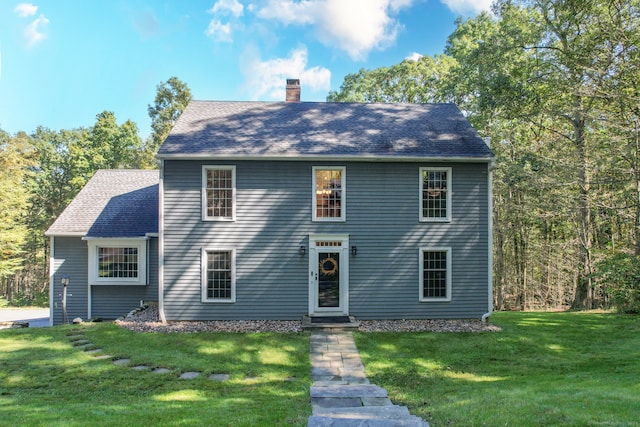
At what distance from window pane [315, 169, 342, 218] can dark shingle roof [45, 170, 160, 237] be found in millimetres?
6465

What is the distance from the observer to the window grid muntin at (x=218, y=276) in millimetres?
12430

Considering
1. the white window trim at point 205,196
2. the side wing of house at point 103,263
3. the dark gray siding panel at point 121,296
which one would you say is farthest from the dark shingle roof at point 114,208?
the white window trim at point 205,196

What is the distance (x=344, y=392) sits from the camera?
6859mm

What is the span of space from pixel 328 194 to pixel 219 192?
345cm

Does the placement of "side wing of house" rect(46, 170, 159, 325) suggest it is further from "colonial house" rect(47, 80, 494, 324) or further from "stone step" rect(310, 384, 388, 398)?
"stone step" rect(310, 384, 388, 398)

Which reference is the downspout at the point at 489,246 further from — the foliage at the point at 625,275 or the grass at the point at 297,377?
the foliage at the point at 625,275

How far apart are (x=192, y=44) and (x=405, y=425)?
18826 mm

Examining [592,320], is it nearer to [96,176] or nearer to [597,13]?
[597,13]

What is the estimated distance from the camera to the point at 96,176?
1772cm

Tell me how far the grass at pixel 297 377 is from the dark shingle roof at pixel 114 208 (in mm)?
4228

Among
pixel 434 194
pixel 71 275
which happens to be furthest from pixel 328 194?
pixel 71 275

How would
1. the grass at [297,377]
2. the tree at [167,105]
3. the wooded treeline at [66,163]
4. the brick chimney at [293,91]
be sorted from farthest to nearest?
the tree at [167,105] → the wooded treeline at [66,163] → the brick chimney at [293,91] → the grass at [297,377]

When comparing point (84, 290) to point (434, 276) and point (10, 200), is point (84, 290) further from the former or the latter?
point (10, 200)

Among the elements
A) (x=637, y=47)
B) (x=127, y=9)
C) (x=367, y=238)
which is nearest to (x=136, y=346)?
(x=367, y=238)
